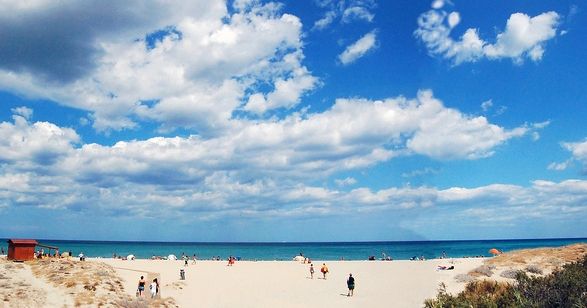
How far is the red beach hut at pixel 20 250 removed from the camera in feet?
89.1

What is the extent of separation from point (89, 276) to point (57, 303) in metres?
4.37

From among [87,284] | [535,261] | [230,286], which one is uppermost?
[87,284]

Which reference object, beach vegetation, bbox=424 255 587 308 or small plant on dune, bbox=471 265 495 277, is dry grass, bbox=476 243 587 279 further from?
beach vegetation, bbox=424 255 587 308

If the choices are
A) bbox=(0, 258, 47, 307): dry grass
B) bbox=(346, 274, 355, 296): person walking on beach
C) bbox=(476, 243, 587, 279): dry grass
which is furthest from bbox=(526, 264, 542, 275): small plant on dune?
bbox=(0, 258, 47, 307): dry grass

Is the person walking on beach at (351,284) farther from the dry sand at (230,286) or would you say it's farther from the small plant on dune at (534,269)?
the small plant on dune at (534,269)

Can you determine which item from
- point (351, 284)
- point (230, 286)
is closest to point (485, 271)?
point (351, 284)

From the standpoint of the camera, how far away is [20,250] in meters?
27.3

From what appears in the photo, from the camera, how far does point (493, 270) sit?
33.4 meters

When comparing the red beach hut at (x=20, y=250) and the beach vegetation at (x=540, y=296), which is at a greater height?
the red beach hut at (x=20, y=250)

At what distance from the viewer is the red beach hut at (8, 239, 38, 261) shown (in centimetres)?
2717

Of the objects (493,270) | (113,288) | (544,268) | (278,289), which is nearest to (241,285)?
(278,289)

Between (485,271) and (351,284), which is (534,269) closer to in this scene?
(485,271)

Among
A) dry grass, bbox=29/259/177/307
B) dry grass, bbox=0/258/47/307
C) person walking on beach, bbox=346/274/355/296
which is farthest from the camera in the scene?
person walking on beach, bbox=346/274/355/296

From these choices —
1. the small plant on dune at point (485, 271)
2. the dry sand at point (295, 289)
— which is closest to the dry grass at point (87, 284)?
the dry sand at point (295, 289)
